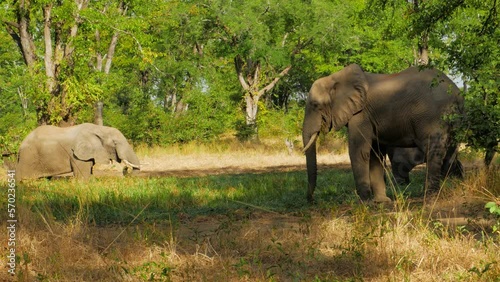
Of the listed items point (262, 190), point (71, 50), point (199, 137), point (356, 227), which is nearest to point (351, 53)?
point (199, 137)

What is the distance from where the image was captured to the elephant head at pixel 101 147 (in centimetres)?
1709

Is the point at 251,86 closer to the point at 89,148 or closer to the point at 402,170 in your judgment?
the point at 89,148

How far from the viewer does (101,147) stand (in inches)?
688

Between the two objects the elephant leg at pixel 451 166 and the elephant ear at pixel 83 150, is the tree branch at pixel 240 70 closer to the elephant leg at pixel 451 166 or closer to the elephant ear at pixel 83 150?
the elephant ear at pixel 83 150

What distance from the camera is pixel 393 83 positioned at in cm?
1098

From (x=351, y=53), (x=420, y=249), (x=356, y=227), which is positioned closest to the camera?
(x=420, y=249)

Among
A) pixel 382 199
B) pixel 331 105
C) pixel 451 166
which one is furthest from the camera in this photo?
pixel 451 166

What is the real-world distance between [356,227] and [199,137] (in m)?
24.9

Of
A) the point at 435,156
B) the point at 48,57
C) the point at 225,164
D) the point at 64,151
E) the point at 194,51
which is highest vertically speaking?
the point at 194,51

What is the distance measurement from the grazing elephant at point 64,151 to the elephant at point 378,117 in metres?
8.01

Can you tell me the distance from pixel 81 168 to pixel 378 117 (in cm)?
924

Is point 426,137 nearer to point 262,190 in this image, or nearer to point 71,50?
point 262,190

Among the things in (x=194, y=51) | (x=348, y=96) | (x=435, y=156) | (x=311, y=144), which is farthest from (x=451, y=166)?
(x=194, y=51)

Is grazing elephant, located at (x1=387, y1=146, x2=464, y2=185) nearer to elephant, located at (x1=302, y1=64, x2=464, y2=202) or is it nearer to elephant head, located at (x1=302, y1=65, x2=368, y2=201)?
elephant, located at (x1=302, y1=64, x2=464, y2=202)
